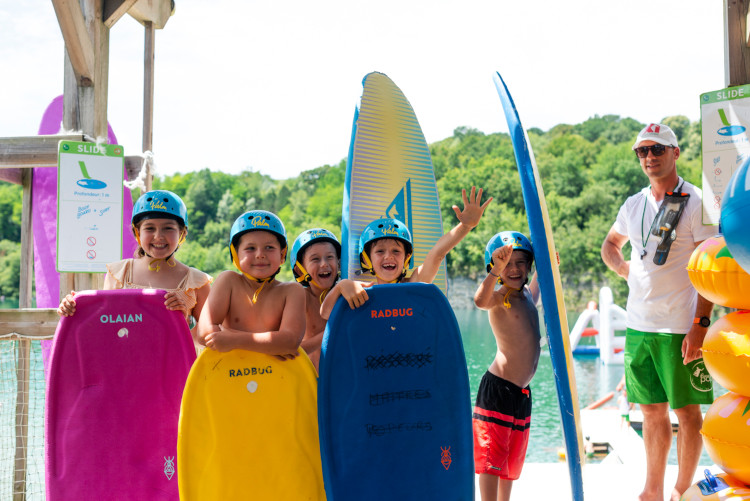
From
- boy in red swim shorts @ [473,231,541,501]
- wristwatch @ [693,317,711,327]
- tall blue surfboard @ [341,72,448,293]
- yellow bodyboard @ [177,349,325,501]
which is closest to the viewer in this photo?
yellow bodyboard @ [177,349,325,501]

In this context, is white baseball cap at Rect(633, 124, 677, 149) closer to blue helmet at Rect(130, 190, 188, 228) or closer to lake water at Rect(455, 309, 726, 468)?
blue helmet at Rect(130, 190, 188, 228)

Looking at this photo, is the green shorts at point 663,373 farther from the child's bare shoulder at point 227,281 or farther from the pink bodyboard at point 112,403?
the pink bodyboard at point 112,403

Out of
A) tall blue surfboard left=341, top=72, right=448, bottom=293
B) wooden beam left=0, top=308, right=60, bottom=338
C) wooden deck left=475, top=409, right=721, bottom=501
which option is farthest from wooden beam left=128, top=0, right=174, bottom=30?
wooden deck left=475, top=409, right=721, bottom=501

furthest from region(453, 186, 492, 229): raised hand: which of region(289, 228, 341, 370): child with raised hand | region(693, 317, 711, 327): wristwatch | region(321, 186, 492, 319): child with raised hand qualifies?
region(693, 317, 711, 327): wristwatch

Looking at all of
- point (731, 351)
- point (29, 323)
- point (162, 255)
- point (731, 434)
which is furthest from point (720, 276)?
point (29, 323)

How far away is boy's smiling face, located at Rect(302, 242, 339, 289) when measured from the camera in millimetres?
3490

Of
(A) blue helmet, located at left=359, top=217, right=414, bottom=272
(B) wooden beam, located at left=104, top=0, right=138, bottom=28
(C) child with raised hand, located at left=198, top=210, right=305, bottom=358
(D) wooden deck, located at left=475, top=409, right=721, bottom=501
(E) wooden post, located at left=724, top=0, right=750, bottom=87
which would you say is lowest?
(D) wooden deck, located at left=475, top=409, right=721, bottom=501

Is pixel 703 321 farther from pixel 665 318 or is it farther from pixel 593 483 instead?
pixel 593 483

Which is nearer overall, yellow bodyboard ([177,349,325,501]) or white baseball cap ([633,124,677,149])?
yellow bodyboard ([177,349,325,501])

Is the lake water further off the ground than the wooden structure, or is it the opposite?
the wooden structure

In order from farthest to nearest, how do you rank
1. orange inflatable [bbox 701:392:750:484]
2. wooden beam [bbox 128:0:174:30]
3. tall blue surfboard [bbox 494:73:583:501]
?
wooden beam [bbox 128:0:174:30] → tall blue surfboard [bbox 494:73:583:501] → orange inflatable [bbox 701:392:750:484]

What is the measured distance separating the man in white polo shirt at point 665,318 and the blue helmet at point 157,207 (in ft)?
8.58

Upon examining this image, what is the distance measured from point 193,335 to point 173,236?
1.75ft

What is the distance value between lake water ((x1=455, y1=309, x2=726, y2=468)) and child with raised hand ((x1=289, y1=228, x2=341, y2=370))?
698 cm
